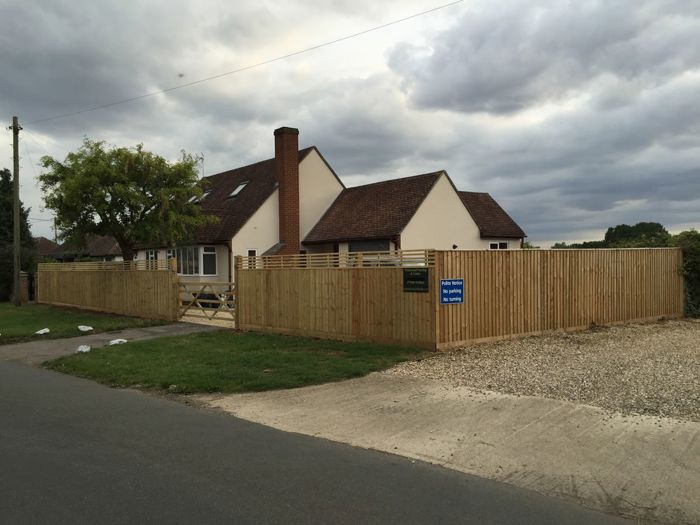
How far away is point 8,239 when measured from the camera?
41.3 meters

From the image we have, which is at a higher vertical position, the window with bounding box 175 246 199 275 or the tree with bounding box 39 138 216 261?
the tree with bounding box 39 138 216 261

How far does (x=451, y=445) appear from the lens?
20.7ft

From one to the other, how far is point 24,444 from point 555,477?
5.44 m

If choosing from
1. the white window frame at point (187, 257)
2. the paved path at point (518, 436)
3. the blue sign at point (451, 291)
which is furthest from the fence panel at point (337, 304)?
the white window frame at point (187, 257)

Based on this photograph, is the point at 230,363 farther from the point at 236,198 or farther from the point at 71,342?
the point at 236,198

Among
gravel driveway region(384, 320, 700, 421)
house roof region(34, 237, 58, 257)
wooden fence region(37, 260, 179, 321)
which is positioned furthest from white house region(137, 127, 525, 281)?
house roof region(34, 237, 58, 257)

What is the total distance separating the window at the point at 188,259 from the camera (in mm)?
27609

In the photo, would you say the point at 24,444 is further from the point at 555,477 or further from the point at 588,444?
the point at 588,444

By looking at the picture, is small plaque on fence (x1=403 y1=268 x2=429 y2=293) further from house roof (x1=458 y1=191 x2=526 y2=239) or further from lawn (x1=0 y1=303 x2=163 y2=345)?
house roof (x1=458 y1=191 x2=526 y2=239)

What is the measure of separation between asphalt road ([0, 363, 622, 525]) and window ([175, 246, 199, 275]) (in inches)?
803

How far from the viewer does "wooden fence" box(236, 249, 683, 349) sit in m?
12.5

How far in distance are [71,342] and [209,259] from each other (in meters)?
11.7

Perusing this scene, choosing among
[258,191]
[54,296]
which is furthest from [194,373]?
[54,296]

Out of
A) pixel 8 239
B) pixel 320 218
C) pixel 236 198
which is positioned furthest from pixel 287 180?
pixel 8 239
